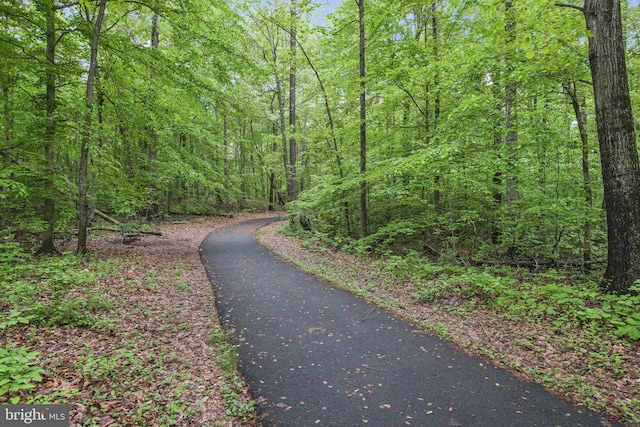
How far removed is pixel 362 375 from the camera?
4.12m

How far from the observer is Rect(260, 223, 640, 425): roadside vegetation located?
12.6ft

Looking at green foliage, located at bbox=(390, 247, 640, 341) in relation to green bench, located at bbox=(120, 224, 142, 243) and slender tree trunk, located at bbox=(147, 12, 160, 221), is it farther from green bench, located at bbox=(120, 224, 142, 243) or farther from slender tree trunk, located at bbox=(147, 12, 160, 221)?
green bench, located at bbox=(120, 224, 142, 243)

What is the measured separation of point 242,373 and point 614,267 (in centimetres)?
667

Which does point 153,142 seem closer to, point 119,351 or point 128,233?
point 128,233

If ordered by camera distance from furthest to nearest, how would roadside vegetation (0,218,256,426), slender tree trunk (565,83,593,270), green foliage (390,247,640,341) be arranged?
slender tree trunk (565,83,593,270) → green foliage (390,247,640,341) → roadside vegetation (0,218,256,426)

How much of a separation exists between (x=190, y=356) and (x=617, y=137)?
805cm

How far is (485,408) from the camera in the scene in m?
3.45

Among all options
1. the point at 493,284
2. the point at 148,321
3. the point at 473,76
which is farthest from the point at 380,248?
the point at 148,321

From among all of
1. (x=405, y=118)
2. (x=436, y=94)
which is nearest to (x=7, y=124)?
(x=436, y=94)

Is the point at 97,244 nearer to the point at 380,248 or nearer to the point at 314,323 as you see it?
the point at 314,323

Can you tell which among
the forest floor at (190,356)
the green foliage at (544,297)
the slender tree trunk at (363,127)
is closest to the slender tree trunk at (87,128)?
the forest floor at (190,356)

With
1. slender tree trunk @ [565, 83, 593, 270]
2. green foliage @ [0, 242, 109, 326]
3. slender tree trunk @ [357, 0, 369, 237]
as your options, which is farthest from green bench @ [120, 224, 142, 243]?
slender tree trunk @ [565, 83, 593, 270]

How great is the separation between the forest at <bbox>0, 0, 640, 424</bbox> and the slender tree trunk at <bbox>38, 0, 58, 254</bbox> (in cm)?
5

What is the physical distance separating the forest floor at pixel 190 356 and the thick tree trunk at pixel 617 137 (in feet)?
5.97
